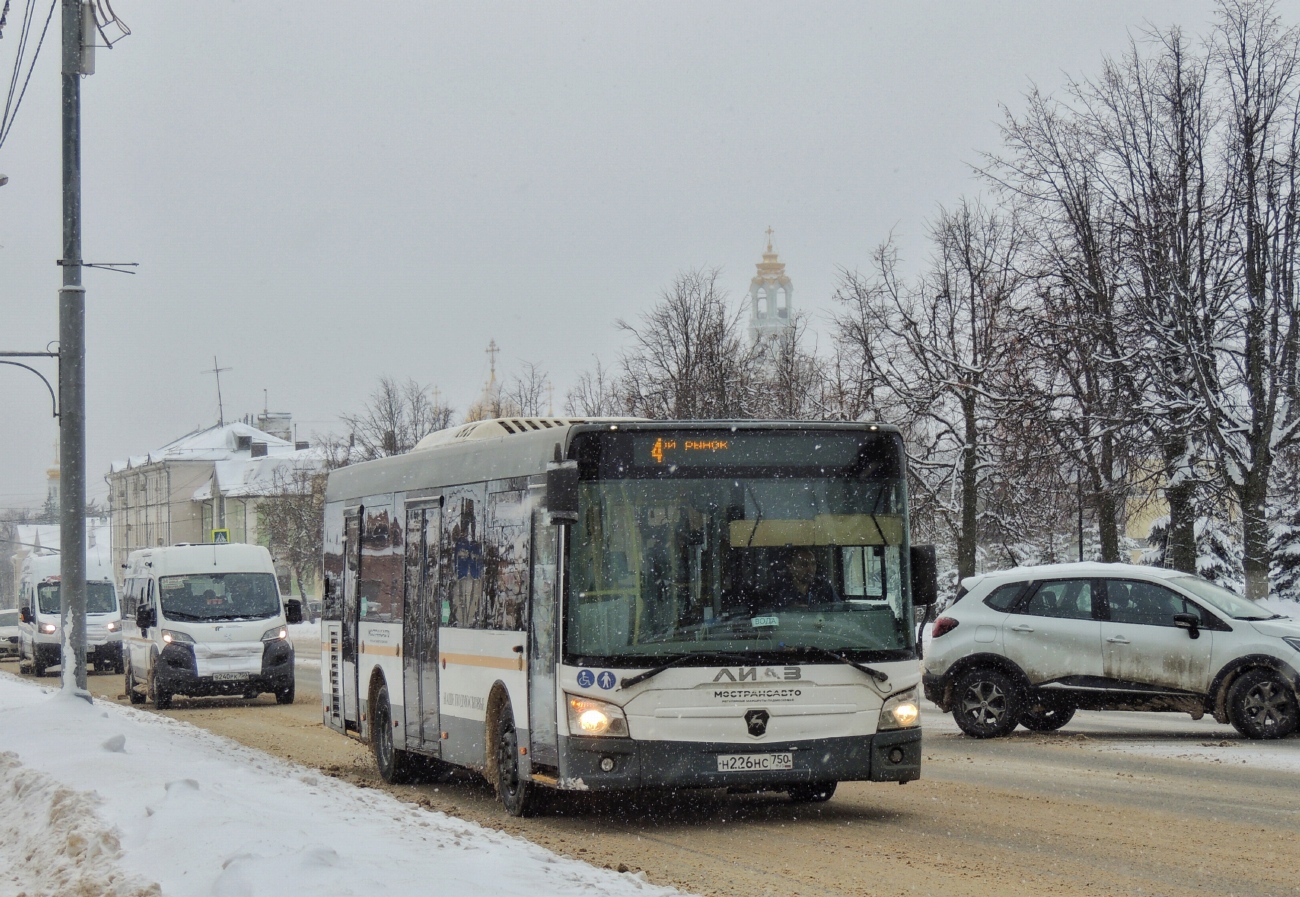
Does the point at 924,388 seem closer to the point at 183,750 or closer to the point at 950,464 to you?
the point at 950,464

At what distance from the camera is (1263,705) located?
613 inches

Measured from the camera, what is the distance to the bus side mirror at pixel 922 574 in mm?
10680

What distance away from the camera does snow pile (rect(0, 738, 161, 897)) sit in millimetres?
7680

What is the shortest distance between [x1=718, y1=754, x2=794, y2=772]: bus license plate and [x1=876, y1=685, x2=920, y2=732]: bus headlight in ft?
2.12

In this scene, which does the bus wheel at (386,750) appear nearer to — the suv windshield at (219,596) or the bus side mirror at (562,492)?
the bus side mirror at (562,492)

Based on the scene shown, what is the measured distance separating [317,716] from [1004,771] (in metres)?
11.7

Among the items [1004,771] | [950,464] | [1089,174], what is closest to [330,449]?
[950,464]

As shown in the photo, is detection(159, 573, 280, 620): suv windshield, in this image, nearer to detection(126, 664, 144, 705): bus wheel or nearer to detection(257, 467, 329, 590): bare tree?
detection(126, 664, 144, 705): bus wheel

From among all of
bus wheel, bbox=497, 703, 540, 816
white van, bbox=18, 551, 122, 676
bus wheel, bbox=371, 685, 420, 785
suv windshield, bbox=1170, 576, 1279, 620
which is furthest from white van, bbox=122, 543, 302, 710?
bus wheel, bbox=497, 703, 540, 816

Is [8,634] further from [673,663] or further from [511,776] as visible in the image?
[673,663]

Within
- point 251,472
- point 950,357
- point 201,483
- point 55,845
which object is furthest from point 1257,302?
point 201,483

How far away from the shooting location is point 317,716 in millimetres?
22781

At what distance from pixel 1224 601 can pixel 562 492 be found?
8.67m

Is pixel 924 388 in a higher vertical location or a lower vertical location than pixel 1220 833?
higher
